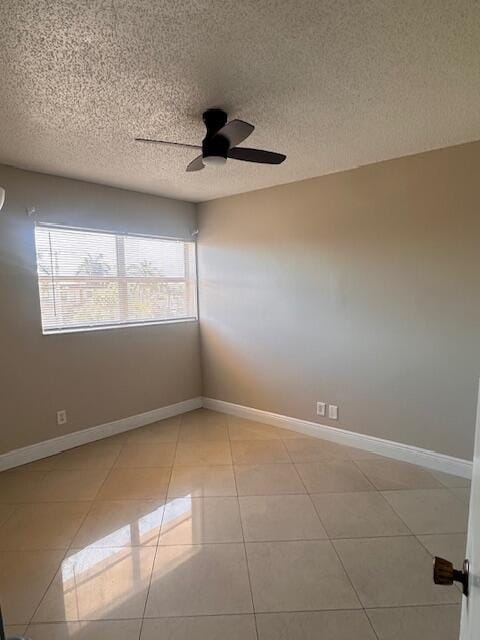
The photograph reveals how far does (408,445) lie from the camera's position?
3.01m

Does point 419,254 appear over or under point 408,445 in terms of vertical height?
over

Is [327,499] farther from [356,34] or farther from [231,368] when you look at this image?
[356,34]

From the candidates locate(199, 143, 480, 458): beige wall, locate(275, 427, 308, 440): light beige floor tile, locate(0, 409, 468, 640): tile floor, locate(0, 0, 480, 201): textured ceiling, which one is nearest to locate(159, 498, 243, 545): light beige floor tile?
locate(0, 409, 468, 640): tile floor

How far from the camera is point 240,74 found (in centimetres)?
173

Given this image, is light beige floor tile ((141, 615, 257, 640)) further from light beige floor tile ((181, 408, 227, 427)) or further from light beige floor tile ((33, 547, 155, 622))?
light beige floor tile ((181, 408, 227, 427))

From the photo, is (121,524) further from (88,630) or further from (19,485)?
(19,485)

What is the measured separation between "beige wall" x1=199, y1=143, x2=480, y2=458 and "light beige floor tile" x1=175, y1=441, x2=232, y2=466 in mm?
798

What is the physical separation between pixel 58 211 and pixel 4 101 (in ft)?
4.58

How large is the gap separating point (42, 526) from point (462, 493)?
9.10ft

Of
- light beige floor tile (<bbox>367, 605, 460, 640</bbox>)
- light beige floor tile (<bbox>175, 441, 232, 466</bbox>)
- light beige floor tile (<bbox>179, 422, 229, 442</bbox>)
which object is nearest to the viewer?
light beige floor tile (<bbox>367, 605, 460, 640</bbox>)

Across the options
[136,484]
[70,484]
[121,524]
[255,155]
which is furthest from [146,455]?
[255,155]

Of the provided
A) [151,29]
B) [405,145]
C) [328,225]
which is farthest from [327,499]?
[151,29]

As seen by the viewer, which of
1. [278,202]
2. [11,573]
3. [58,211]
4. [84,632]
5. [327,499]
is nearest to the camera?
[84,632]

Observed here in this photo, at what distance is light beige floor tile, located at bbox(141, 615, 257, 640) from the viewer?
4.99ft
